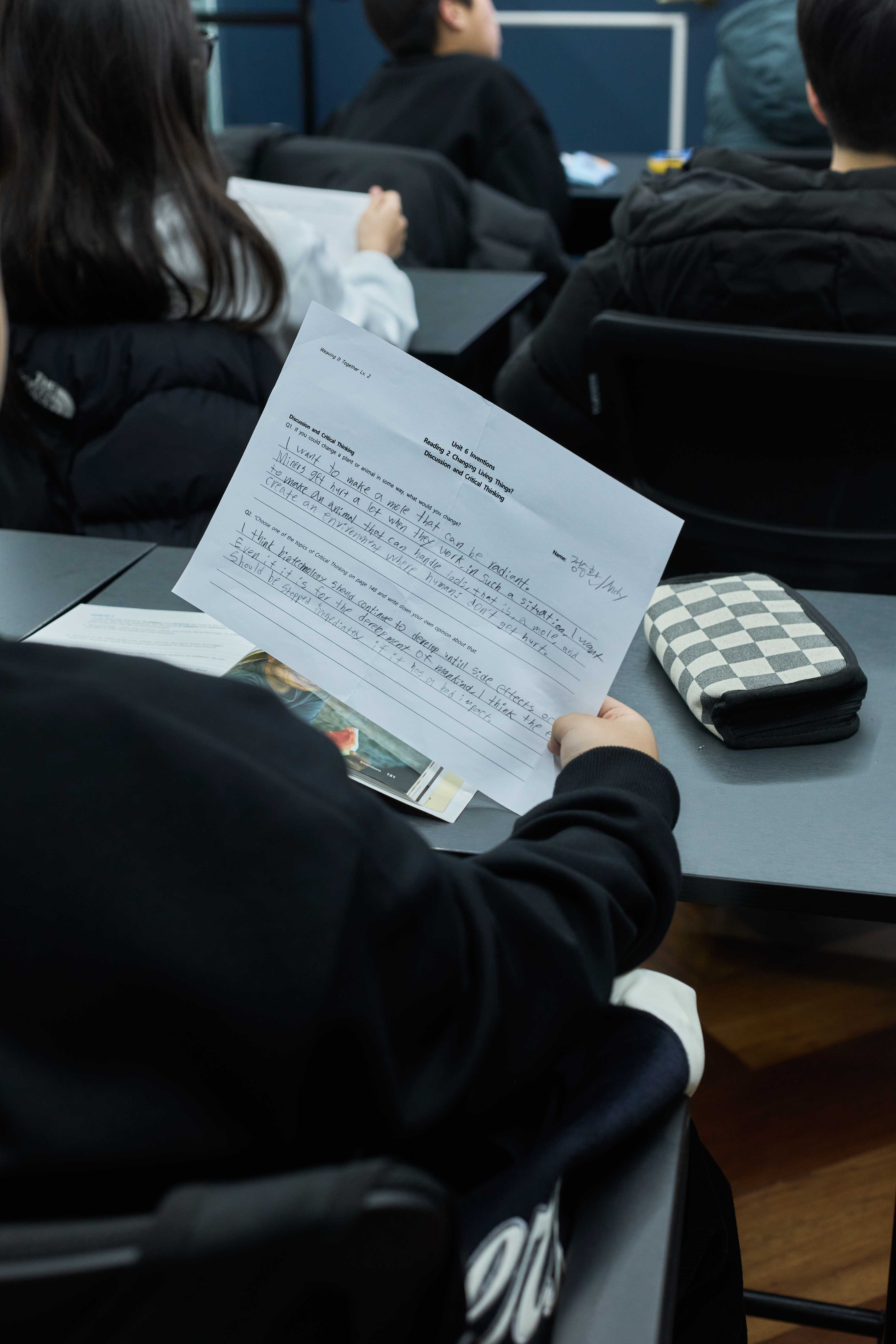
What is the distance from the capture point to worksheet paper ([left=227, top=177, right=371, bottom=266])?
1932mm

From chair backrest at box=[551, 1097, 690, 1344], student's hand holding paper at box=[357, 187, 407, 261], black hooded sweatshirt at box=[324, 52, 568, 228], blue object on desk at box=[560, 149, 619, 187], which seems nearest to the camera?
chair backrest at box=[551, 1097, 690, 1344]

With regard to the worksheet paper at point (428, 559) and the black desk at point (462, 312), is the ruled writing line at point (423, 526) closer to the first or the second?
the worksheet paper at point (428, 559)

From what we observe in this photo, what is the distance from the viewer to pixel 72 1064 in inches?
16.3

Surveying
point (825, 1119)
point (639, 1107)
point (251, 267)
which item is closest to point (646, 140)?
point (251, 267)

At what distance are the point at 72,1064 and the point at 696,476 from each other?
3.85 ft

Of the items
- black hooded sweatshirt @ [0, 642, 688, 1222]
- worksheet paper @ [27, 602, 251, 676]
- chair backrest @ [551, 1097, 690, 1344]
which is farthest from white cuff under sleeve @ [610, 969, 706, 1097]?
worksheet paper @ [27, 602, 251, 676]

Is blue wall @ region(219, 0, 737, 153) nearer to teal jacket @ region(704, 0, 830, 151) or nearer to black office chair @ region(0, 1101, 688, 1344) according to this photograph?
teal jacket @ region(704, 0, 830, 151)

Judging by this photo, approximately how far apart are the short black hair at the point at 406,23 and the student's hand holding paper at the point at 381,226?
1.50 m

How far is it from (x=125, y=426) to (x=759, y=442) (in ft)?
2.37

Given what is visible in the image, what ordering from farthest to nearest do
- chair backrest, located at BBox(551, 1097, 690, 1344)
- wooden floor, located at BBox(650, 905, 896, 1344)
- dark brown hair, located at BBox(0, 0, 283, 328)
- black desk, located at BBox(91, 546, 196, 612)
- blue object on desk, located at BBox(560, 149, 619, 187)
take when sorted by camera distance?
blue object on desk, located at BBox(560, 149, 619, 187)
dark brown hair, located at BBox(0, 0, 283, 328)
wooden floor, located at BBox(650, 905, 896, 1344)
black desk, located at BBox(91, 546, 196, 612)
chair backrest, located at BBox(551, 1097, 690, 1344)

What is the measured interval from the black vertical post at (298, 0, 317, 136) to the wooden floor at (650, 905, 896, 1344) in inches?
157

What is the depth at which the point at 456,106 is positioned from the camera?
306 cm

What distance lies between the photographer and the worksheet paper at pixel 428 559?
0.70 metres

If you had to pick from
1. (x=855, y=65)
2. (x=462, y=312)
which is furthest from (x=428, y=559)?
(x=462, y=312)
